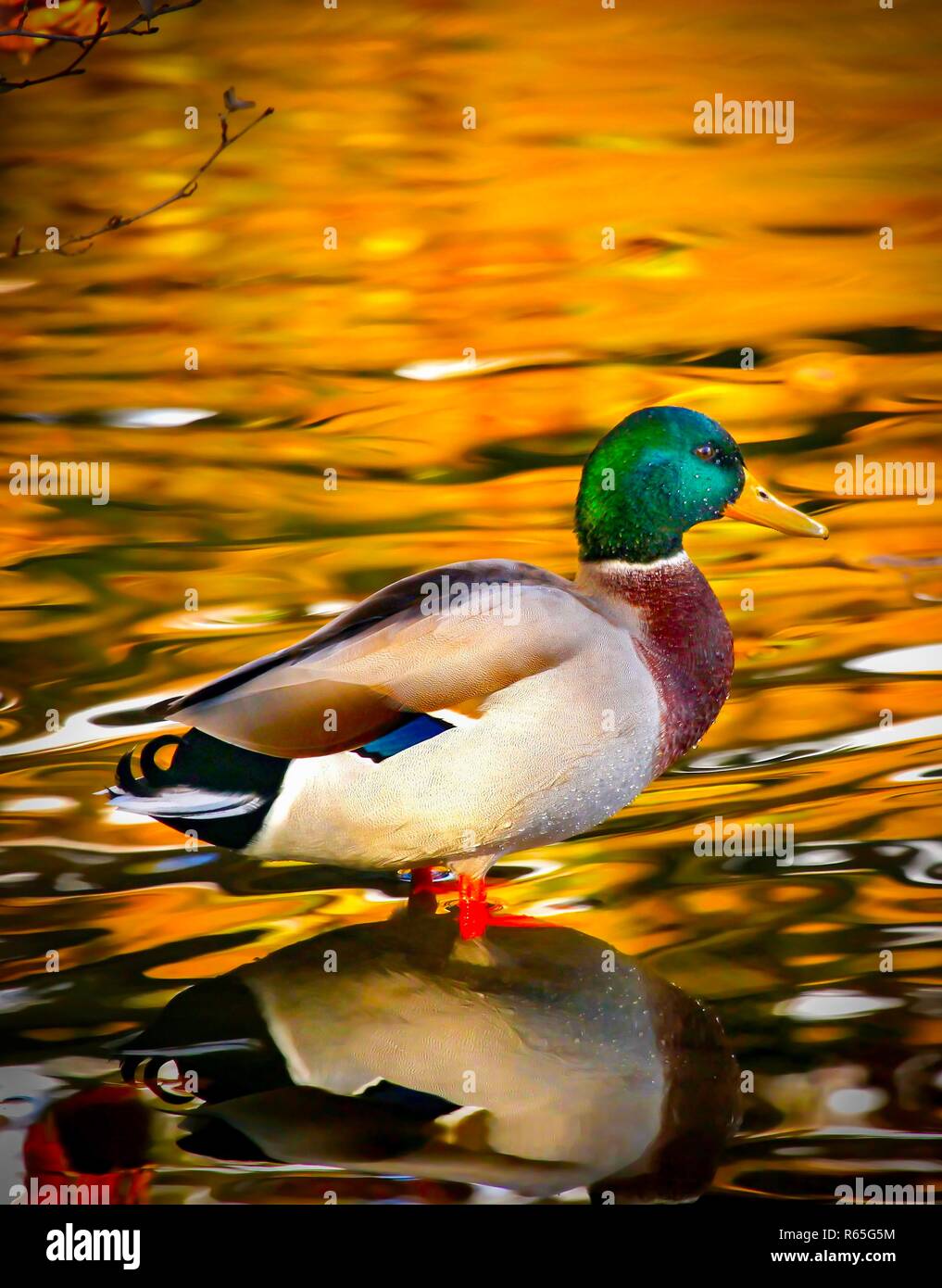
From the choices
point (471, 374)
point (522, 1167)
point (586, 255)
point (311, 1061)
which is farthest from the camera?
point (586, 255)

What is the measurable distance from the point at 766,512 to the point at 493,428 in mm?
3370

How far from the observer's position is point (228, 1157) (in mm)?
3557

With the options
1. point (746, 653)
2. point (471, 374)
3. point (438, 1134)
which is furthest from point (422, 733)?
point (471, 374)

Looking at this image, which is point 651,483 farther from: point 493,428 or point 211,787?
point 493,428

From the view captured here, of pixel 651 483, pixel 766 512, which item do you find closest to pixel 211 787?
pixel 651 483

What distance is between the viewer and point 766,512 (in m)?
4.83

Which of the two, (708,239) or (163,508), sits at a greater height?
(708,239)

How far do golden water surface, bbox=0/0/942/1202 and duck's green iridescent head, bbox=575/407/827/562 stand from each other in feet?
2.53

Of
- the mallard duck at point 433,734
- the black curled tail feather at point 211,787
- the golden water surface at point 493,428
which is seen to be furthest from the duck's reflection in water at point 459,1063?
the black curled tail feather at point 211,787

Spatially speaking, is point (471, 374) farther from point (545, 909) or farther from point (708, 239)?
point (545, 909)

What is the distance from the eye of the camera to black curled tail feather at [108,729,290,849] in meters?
4.10

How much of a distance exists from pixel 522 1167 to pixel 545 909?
108cm

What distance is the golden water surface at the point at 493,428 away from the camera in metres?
4.27

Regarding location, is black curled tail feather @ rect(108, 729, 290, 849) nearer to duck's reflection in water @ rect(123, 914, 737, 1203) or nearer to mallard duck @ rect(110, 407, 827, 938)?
mallard duck @ rect(110, 407, 827, 938)
